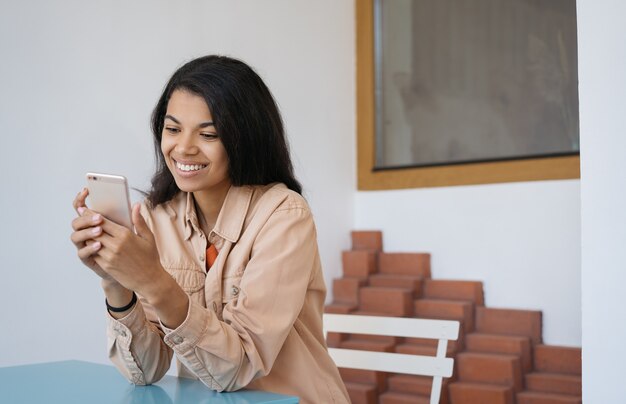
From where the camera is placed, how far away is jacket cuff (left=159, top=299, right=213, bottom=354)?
1.86m

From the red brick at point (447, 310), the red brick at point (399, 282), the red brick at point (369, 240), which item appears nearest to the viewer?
the red brick at point (447, 310)

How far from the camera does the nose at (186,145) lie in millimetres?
2115

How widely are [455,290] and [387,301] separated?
36 cm

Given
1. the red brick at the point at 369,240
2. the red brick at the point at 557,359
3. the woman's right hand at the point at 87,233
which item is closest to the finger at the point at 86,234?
the woman's right hand at the point at 87,233

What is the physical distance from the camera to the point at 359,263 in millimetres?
4895

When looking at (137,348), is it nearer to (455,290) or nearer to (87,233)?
(87,233)

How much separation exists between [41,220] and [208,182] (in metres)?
1.58

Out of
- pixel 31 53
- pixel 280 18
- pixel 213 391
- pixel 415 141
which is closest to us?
pixel 213 391

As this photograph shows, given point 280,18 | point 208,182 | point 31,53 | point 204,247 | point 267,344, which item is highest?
point 280,18

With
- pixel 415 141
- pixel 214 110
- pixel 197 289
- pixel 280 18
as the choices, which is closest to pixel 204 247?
pixel 197 289

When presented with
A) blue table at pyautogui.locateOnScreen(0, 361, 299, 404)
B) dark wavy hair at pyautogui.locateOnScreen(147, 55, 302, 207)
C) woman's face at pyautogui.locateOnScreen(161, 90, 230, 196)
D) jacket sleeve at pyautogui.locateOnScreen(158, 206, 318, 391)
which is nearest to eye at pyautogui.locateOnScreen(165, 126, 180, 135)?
woman's face at pyautogui.locateOnScreen(161, 90, 230, 196)

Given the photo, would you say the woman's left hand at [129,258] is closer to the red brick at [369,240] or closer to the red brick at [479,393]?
the red brick at [479,393]

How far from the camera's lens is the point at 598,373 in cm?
259

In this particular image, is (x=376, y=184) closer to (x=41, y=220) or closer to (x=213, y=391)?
(x=41, y=220)
